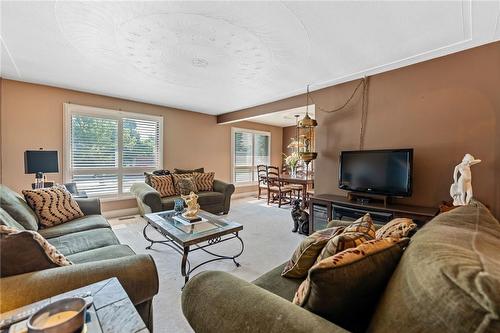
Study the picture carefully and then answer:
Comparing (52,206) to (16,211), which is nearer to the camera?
(16,211)

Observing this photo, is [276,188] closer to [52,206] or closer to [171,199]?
[171,199]

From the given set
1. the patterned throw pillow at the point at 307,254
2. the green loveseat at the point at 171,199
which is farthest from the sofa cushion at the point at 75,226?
the patterned throw pillow at the point at 307,254

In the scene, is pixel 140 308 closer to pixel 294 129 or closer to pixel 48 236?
pixel 48 236

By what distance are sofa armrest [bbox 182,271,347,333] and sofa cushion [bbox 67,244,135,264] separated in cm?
93

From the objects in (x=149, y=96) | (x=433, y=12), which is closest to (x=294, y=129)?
(x=149, y=96)

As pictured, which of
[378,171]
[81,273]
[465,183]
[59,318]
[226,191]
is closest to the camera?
[59,318]

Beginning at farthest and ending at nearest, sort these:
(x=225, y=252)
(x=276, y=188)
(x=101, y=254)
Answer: (x=276, y=188) → (x=225, y=252) → (x=101, y=254)

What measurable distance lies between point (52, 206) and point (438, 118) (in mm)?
4483

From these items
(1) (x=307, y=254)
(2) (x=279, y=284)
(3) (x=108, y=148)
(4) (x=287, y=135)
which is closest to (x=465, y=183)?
(1) (x=307, y=254)

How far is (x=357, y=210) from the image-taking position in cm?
284

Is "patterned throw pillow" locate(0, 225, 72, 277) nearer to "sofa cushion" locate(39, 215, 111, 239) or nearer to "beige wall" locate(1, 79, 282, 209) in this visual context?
"sofa cushion" locate(39, 215, 111, 239)

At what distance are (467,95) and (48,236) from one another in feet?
14.8

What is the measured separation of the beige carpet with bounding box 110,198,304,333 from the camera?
175cm

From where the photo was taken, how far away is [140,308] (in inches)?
49.0
